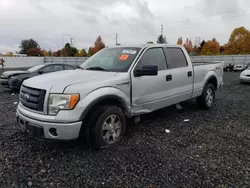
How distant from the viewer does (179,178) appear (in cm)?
250

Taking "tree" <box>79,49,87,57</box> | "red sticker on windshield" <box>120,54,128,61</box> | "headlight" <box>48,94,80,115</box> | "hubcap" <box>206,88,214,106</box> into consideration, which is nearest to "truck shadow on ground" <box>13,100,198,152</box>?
"hubcap" <box>206,88,214,106</box>

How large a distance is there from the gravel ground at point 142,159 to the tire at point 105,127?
0.53 feet

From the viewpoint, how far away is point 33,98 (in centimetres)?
295

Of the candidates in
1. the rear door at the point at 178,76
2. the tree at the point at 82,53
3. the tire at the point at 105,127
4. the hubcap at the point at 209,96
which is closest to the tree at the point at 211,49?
the tree at the point at 82,53

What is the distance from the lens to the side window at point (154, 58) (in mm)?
3811

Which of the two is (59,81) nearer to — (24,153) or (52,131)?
(52,131)

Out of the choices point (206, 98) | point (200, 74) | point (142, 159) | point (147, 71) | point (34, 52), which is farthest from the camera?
point (34, 52)

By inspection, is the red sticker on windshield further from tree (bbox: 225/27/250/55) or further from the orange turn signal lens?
tree (bbox: 225/27/250/55)

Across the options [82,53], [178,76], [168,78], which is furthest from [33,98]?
[82,53]

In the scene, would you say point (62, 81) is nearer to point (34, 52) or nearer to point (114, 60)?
point (114, 60)

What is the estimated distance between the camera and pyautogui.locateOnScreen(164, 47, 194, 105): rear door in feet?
13.9

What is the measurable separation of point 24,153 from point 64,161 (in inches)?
29.1

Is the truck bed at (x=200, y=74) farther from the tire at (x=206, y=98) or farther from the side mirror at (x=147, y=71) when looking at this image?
the side mirror at (x=147, y=71)

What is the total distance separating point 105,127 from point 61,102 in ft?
2.72
